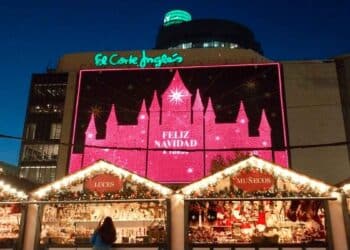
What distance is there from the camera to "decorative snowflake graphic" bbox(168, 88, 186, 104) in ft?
93.8

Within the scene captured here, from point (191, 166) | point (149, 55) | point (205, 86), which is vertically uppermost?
point (149, 55)

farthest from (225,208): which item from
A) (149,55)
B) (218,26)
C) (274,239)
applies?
(218,26)

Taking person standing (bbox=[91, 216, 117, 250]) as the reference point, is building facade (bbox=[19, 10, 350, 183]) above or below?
above

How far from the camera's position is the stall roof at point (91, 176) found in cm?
1317

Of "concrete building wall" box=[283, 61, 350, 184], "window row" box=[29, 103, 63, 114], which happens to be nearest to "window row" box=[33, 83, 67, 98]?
"window row" box=[29, 103, 63, 114]

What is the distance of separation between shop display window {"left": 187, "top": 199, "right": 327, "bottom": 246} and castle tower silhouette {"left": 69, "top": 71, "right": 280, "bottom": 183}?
12789mm

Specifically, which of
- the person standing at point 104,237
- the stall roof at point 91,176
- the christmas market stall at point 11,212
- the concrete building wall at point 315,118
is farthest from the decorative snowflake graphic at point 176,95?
the person standing at point 104,237

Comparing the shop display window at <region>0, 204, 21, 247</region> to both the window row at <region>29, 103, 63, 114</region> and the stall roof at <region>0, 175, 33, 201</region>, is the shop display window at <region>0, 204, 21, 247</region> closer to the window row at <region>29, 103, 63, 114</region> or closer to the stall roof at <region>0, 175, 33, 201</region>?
the stall roof at <region>0, 175, 33, 201</region>

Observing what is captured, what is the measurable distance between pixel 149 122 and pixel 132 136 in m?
1.52

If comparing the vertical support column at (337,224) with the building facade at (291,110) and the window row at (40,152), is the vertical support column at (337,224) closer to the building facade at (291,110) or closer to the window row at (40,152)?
the building facade at (291,110)

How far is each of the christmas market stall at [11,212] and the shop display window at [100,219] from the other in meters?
0.76

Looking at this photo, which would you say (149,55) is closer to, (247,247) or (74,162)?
(74,162)

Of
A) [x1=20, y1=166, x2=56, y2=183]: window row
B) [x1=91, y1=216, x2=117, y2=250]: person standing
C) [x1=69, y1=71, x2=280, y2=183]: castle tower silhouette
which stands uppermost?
[x1=69, y1=71, x2=280, y2=183]: castle tower silhouette

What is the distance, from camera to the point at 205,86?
2927 centimetres
